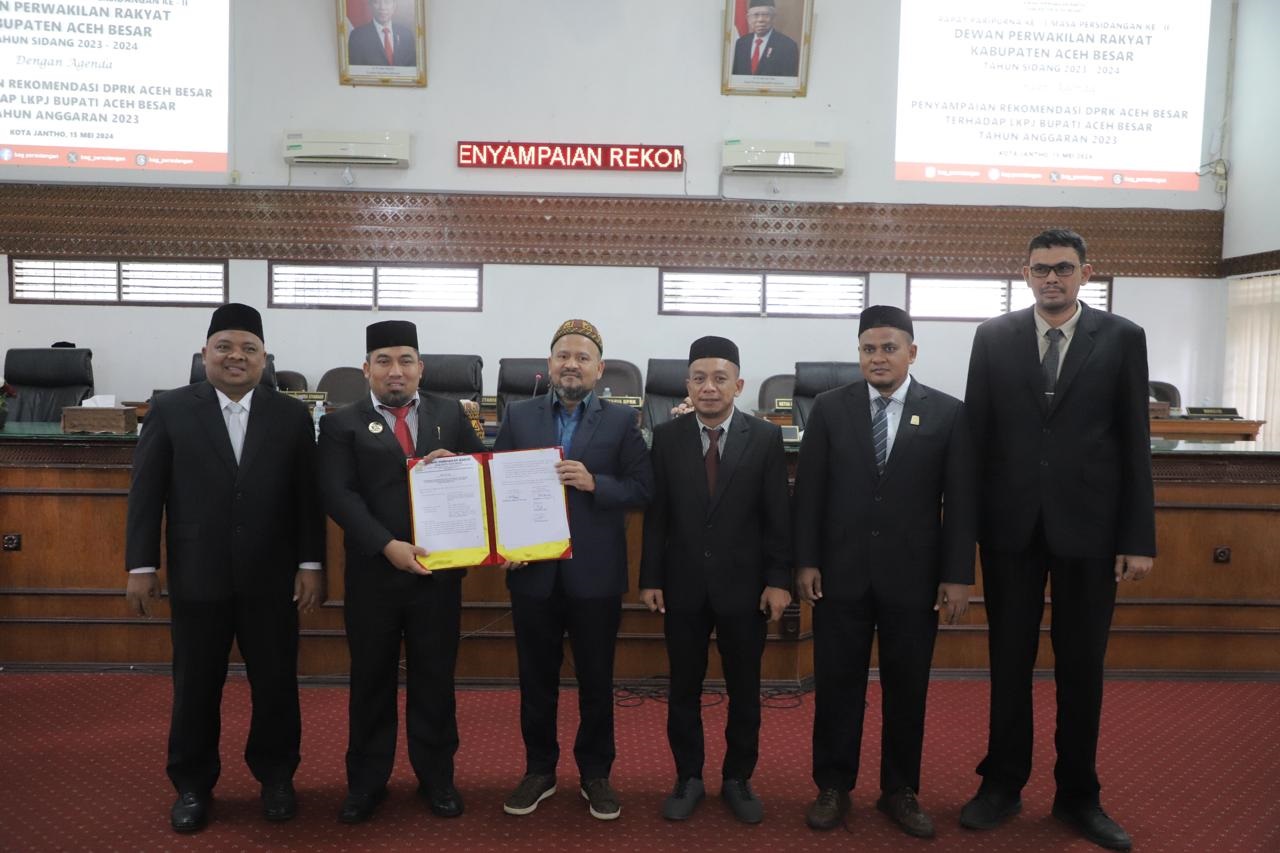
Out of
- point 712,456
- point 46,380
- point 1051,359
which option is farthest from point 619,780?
point 46,380

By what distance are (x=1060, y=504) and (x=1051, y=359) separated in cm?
43

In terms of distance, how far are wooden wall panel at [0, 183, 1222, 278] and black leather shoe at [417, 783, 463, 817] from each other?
662cm

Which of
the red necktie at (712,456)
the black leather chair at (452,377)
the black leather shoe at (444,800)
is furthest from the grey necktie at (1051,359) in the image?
the black leather chair at (452,377)

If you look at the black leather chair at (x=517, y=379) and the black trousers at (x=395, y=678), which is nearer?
the black trousers at (x=395, y=678)

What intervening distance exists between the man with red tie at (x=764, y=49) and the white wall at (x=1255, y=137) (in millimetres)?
4440

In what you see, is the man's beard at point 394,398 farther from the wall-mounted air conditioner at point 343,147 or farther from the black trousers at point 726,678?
the wall-mounted air conditioner at point 343,147

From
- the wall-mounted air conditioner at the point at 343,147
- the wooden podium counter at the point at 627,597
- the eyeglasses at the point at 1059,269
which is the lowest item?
the wooden podium counter at the point at 627,597

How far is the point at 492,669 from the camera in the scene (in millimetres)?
3850

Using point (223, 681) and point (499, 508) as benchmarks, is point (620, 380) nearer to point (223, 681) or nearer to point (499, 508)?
point (499, 508)

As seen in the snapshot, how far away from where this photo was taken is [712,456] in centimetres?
270

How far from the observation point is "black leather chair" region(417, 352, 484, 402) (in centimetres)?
681

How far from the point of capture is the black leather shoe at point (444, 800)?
2605mm

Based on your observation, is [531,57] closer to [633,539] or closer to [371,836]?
[633,539]

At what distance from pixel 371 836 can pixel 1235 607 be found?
3816mm
